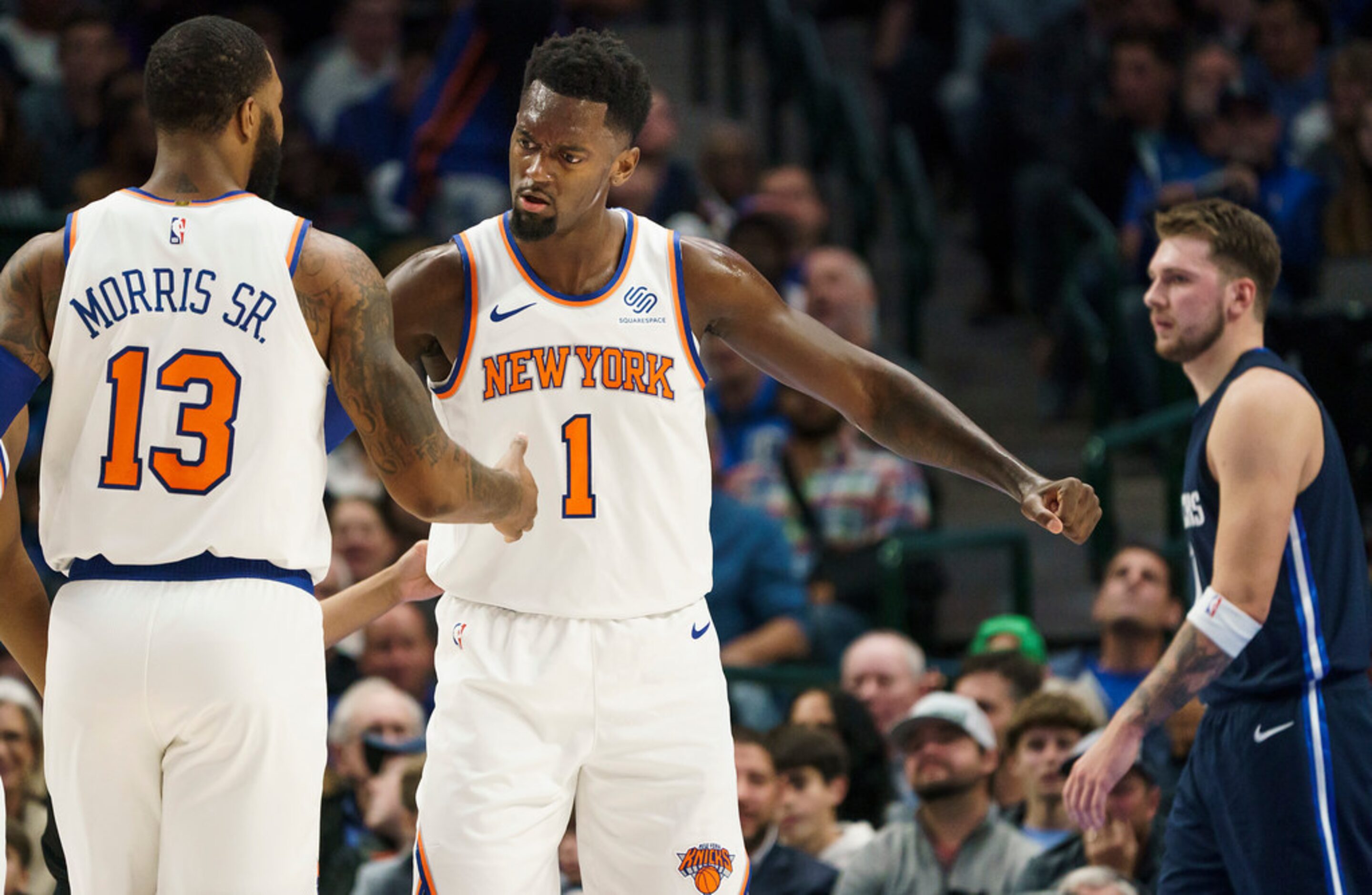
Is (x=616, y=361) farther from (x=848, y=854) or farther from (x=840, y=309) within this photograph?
(x=840, y=309)

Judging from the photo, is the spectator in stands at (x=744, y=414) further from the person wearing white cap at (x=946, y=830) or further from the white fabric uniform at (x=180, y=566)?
the white fabric uniform at (x=180, y=566)

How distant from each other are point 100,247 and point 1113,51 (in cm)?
802

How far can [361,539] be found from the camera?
817 cm

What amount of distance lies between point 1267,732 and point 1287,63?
7069 mm

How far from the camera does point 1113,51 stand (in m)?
10.8

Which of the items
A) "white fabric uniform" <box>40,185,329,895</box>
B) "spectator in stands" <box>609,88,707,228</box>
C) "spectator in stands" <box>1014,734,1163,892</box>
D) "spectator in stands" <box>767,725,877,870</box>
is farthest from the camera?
"spectator in stands" <box>609,88,707,228</box>

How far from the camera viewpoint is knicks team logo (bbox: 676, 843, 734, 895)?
13.9 feet

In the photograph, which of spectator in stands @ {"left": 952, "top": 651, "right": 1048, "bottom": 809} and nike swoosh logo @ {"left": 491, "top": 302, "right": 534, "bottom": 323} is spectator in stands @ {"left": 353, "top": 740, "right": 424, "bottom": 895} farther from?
nike swoosh logo @ {"left": 491, "top": 302, "right": 534, "bottom": 323}

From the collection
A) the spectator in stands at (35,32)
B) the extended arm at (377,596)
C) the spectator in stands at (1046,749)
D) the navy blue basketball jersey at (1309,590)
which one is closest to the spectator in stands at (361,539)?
the spectator in stands at (1046,749)

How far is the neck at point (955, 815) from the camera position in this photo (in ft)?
20.7

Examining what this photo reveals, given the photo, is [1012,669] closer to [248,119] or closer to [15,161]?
[248,119]

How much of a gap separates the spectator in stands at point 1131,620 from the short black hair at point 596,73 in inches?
144

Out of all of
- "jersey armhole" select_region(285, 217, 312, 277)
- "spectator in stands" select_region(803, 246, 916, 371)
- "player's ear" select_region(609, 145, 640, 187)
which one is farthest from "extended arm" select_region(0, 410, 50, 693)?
"spectator in stands" select_region(803, 246, 916, 371)

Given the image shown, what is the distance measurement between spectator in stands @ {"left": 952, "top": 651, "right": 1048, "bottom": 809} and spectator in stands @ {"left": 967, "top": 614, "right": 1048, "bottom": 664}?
18 cm
